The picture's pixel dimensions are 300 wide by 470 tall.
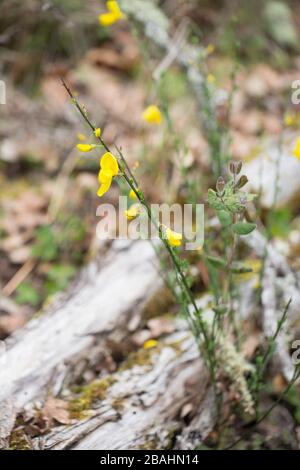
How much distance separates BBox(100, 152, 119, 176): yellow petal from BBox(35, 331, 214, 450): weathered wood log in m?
0.91

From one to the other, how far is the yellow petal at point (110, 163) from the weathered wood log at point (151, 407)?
2.99 ft

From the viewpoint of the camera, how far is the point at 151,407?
1606mm

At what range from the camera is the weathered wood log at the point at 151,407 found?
1.47 metres

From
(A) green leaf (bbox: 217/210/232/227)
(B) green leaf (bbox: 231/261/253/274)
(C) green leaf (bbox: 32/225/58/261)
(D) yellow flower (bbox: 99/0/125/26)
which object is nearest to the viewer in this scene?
(A) green leaf (bbox: 217/210/232/227)

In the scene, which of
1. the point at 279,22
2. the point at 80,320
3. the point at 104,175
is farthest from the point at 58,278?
the point at 279,22

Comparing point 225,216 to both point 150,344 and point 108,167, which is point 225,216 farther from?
point 150,344

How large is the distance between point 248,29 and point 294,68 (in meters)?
0.56

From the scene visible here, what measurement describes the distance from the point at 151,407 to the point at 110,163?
3.23 ft

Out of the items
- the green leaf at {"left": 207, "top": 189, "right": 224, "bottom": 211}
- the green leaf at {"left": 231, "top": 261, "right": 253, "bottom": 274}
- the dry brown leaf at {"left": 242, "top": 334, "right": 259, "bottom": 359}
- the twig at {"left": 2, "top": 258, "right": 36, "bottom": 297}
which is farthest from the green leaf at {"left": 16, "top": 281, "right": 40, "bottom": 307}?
the green leaf at {"left": 207, "top": 189, "right": 224, "bottom": 211}

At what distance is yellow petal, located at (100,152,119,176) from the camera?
3.54ft

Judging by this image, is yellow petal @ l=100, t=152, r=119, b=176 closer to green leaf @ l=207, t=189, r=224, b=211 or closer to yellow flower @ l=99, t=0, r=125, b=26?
green leaf @ l=207, t=189, r=224, b=211

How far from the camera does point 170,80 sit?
3473 mm

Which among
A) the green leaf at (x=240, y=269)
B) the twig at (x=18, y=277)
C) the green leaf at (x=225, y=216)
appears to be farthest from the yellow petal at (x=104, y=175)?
the twig at (x=18, y=277)

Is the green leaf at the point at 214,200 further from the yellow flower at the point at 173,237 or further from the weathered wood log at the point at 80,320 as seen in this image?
the weathered wood log at the point at 80,320
